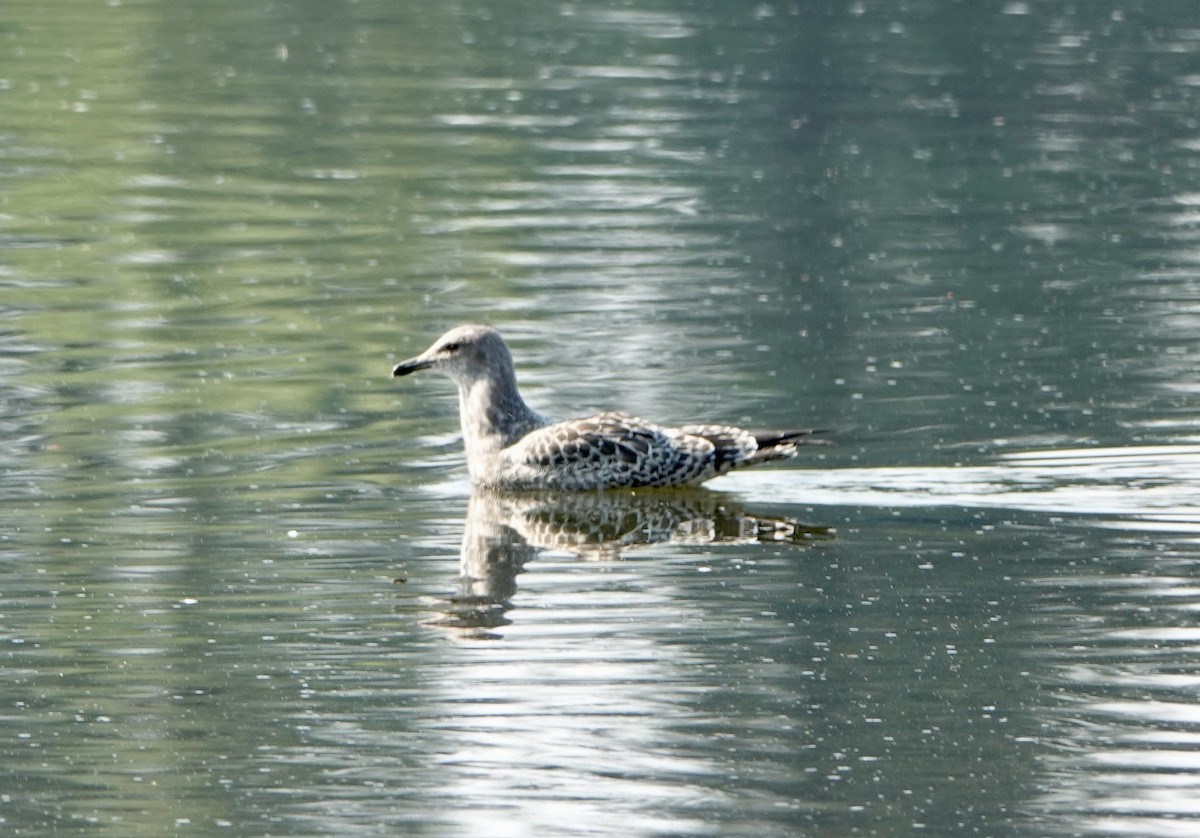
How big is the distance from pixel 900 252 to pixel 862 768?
1180 centimetres

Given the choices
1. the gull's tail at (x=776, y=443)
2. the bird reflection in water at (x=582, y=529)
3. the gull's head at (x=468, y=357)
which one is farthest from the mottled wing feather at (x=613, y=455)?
the gull's head at (x=468, y=357)

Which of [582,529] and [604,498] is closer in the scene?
[582,529]

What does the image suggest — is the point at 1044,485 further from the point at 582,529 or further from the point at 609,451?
the point at 582,529

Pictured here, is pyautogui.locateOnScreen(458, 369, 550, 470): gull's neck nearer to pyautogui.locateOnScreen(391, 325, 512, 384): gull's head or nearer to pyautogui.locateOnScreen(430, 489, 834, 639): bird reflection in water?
pyautogui.locateOnScreen(391, 325, 512, 384): gull's head

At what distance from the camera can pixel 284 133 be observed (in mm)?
25703

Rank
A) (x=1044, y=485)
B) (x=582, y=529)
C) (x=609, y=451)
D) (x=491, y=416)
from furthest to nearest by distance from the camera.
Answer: (x=491, y=416)
(x=609, y=451)
(x=1044, y=485)
(x=582, y=529)

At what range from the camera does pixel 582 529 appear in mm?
11023

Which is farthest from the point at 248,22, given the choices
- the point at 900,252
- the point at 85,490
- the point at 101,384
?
the point at 85,490

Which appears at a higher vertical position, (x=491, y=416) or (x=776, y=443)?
(x=491, y=416)

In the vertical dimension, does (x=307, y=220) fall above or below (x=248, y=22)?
below

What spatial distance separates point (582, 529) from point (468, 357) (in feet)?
5.86

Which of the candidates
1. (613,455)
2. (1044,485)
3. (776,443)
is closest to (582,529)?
(613,455)

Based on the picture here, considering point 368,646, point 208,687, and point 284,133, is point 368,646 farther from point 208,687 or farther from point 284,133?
point 284,133

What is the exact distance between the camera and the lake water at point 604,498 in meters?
7.47
